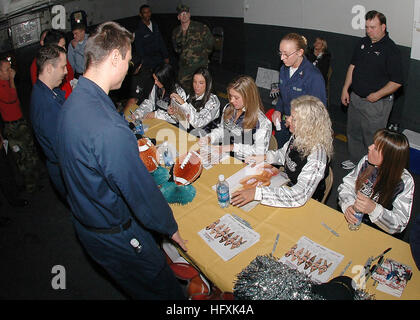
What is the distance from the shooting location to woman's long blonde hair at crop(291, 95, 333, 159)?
2355mm

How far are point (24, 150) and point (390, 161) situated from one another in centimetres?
400

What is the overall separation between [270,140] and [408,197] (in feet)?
4.66

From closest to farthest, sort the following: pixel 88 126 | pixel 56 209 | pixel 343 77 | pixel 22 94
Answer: pixel 88 126 → pixel 56 209 → pixel 343 77 → pixel 22 94

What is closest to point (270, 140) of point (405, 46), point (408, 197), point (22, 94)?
point (408, 197)

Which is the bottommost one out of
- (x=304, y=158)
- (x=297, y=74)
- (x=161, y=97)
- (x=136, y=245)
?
(x=136, y=245)

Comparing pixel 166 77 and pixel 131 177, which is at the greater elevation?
pixel 166 77

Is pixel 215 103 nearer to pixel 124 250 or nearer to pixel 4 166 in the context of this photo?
pixel 124 250

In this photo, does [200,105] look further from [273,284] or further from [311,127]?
[273,284]

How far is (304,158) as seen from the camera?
7.98ft

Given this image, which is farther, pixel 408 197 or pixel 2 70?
pixel 2 70

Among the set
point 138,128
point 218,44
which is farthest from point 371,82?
point 218,44

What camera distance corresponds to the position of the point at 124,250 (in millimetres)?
1813

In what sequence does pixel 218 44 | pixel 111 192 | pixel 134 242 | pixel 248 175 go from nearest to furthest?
1. pixel 111 192
2. pixel 134 242
3. pixel 248 175
4. pixel 218 44

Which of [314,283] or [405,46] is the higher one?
[405,46]
